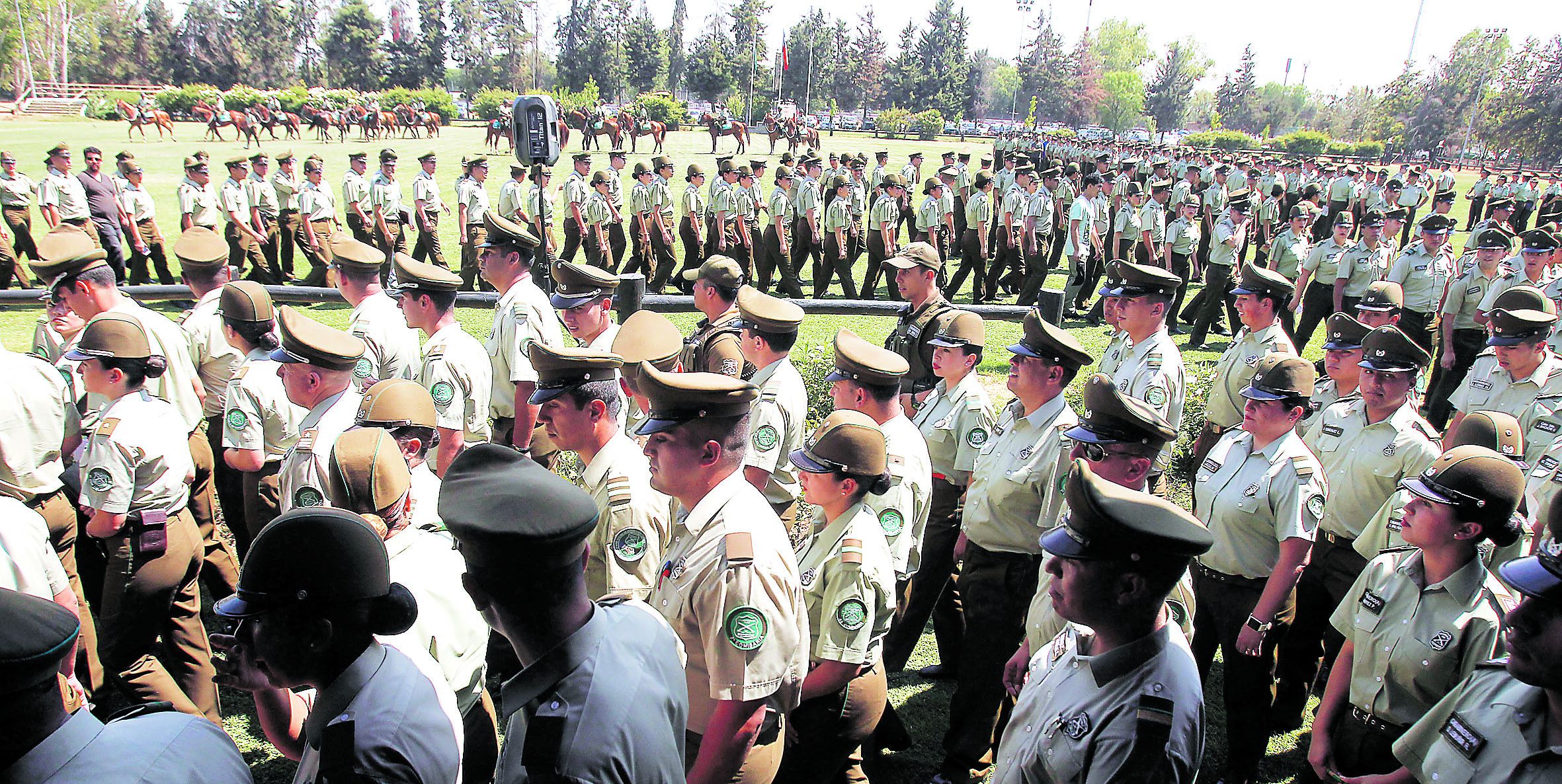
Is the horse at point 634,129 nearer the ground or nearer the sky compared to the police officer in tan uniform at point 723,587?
nearer the sky

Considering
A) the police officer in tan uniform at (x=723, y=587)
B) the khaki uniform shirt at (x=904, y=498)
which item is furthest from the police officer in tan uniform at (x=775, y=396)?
the police officer in tan uniform at (x=723, y=587)

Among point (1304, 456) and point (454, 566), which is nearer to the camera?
point (454, 566)

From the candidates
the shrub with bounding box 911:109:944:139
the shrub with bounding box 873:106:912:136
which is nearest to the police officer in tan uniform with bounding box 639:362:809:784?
the shrub with bounding box 873:106:912:136

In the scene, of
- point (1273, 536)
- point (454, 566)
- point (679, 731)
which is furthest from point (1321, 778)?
point (454, 566)

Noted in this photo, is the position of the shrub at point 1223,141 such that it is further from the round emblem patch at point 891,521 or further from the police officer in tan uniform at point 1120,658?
the police officer in tan uniform at point 1120,658

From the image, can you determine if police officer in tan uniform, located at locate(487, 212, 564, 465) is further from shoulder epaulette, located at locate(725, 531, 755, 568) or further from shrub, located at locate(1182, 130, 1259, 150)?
shrub, located at locate(1182, 130, 1259, 150)

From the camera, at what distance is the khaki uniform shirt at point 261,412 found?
4703 millimetres

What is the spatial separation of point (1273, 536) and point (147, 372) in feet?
16.8

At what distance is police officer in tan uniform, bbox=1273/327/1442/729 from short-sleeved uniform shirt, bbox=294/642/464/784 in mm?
4245

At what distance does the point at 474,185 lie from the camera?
15070 millimetres

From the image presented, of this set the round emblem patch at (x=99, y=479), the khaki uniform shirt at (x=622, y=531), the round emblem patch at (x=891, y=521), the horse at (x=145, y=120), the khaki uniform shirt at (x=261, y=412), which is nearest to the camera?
the khaki uniform shirt at (x=622, y=531)

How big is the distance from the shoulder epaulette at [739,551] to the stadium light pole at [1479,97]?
57305 millimetres

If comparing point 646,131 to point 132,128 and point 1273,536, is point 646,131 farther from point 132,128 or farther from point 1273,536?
point 1273,536

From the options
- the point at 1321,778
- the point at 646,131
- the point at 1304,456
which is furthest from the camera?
the point at 646,131
